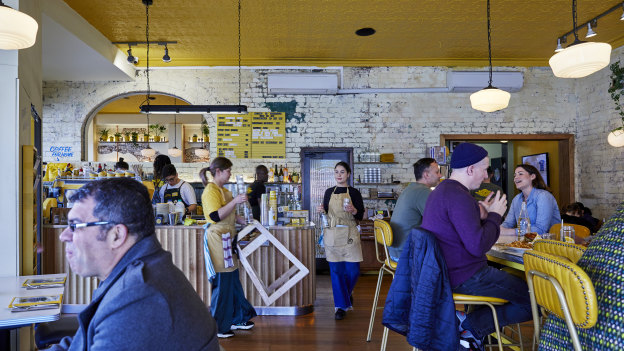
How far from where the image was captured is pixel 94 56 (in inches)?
262

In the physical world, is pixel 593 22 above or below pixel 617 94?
above

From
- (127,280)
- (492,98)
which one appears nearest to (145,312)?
(127,280)

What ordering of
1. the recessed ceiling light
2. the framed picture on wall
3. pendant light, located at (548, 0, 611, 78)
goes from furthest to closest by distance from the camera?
the framed picture on wall < the recessed ceiling light < pendant light, located at (548, 0, 611, 78)

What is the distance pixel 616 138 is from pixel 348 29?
447cm

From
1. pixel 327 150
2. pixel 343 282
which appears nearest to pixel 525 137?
pixel 327 150

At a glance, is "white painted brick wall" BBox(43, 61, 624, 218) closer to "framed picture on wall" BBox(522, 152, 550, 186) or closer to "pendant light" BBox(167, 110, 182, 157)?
"framed picture on wall" BBox(522, 152, 550, 186)

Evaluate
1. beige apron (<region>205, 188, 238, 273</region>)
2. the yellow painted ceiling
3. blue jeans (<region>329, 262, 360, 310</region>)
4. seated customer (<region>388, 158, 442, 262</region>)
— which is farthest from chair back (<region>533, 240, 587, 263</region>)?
the yellow painted ceiling

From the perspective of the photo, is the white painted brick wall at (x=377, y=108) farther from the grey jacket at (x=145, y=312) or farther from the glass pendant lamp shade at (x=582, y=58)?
the grey jacket at (x=145, y=312)

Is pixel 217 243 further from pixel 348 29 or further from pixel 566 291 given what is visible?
pixel 348 29

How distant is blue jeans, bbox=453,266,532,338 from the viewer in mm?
2605

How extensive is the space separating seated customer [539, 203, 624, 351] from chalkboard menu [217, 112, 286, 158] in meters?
6.52

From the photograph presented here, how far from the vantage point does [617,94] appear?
6992 mm

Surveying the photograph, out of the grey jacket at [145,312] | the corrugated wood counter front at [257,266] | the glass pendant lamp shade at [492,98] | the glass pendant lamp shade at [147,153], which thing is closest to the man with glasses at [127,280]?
the grey jacket at [145,312]

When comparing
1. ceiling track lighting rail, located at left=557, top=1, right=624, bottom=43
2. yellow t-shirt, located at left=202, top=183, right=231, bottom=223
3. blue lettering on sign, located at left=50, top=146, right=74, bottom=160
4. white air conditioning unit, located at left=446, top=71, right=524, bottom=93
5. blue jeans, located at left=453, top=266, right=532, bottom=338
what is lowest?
blue jeans, located at left=453, top=266, right=532, bottom=338
